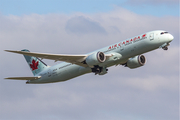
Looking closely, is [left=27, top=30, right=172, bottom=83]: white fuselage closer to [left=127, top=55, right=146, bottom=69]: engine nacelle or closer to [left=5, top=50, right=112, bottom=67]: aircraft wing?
[left=5, top=50, right=112, bottom=67]: aircraft wing

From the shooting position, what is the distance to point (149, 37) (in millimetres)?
63500

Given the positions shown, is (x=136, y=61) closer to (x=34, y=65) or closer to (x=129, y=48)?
(x=129, y=48)

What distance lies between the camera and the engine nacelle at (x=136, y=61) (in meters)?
72.1

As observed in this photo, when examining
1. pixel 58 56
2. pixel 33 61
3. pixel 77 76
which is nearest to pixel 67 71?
pixel 77 76

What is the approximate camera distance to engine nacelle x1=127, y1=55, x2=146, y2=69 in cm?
7212

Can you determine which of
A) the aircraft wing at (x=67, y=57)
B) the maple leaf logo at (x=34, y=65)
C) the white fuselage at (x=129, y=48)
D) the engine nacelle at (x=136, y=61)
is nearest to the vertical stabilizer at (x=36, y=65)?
the maple leaf logo at (x=34, y=65)

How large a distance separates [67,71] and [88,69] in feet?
14.1

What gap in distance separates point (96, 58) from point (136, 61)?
34.0 feet

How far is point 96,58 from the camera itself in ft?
213

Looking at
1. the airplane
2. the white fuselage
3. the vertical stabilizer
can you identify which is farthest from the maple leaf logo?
the white fuselage

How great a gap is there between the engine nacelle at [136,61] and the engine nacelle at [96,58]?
8.86 m

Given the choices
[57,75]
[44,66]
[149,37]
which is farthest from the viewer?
[44,66]

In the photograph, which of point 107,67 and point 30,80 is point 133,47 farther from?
point 30,80

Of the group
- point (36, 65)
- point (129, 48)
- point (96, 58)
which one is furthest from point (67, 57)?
point (36, 65)
